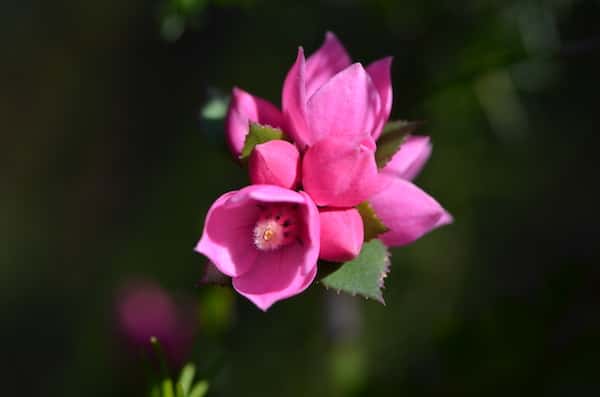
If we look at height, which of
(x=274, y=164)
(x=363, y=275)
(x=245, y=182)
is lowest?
(x=245, y=182)

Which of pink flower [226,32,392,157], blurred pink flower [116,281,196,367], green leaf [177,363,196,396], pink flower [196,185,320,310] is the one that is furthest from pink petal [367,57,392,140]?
blurred pink flower [116,281,196,367]

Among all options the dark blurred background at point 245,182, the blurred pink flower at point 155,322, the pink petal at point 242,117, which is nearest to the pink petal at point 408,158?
the pink petal at point 242,117

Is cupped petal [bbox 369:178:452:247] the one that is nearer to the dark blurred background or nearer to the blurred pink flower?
the dark blurred background

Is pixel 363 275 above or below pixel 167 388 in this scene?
above

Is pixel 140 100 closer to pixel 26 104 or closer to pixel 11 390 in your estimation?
pixel 26 104

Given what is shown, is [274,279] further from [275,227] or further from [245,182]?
[245,182]

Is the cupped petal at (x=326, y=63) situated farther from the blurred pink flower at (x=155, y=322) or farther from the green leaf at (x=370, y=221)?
the blurred pink flower at (x=155, y=322)

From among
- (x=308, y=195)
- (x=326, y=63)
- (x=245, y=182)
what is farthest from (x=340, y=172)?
(x=245, y=182)
